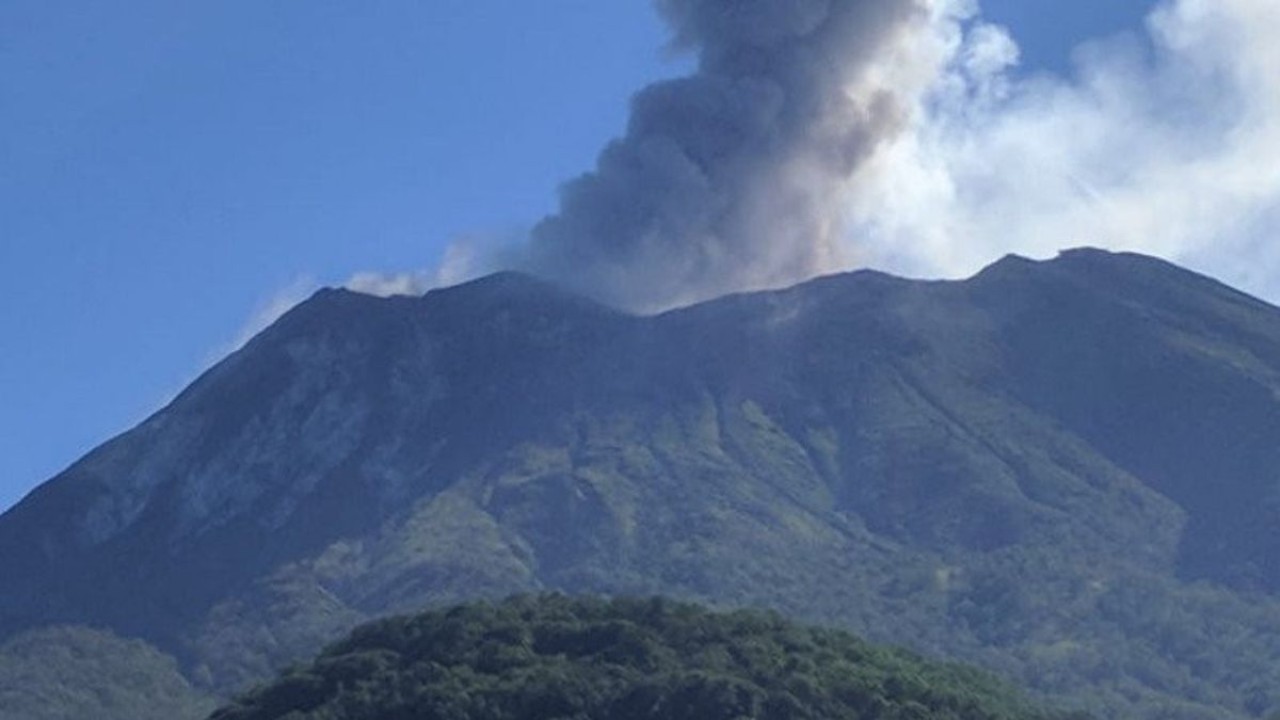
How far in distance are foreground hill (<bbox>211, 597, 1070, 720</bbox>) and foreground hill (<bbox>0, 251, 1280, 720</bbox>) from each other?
49.4 metres

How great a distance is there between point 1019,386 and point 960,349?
6.08 meters

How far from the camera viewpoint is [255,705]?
224ft

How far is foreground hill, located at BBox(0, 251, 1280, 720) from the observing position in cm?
13600

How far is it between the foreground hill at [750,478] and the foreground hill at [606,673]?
4943 cm

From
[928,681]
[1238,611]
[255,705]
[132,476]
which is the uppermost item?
[132,476]

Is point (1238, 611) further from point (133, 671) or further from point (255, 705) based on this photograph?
point (255, 705)

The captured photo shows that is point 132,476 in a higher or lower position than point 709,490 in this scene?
higher

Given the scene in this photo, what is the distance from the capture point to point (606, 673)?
220 feet

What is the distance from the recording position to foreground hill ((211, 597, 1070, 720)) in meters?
64.4

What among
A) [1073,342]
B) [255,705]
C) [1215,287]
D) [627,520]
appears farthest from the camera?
[1215,287]

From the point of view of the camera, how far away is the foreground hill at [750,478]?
446 feet

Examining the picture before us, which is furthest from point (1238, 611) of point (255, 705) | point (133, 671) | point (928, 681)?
point (255, 705)

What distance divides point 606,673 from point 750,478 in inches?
3446

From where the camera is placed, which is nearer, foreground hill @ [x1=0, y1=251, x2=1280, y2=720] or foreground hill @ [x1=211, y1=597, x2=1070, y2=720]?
foreground hill @ [x1=211, y1=597, x2=1070, y2=720]
